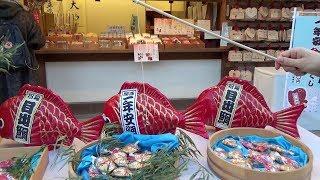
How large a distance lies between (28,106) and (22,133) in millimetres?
113

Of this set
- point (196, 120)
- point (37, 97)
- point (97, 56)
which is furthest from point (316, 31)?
point (37, 97)

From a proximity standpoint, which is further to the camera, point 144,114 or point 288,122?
point 288,122

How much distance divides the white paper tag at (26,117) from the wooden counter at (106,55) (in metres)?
2.68

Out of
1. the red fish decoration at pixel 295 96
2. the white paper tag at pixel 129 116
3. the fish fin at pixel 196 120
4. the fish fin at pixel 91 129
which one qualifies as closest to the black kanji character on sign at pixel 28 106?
the fish fin at pixel 91 129

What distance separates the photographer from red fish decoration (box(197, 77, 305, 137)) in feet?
4.63

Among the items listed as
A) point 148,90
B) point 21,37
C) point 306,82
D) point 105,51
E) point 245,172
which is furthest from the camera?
point 105,51

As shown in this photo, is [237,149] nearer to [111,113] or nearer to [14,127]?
[111,113]

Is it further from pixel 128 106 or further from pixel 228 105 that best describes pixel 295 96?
pixel 128 106

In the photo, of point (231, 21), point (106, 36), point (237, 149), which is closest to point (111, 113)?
point (237, 149)

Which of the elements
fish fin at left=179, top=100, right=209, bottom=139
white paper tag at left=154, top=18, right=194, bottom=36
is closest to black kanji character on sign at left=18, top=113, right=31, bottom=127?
fish fin at left=179, top=100, right=209, bottom=139

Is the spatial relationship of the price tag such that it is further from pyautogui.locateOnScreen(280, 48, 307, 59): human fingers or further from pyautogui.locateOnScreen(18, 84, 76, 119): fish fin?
pyautogui.locateOnScreen(18, 84, 76, 119): fish fin

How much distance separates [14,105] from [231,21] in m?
3.37

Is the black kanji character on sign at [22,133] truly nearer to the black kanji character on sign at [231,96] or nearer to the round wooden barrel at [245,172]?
the round wooden barrel at [245,172]

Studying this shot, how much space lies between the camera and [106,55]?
4.04 metres
